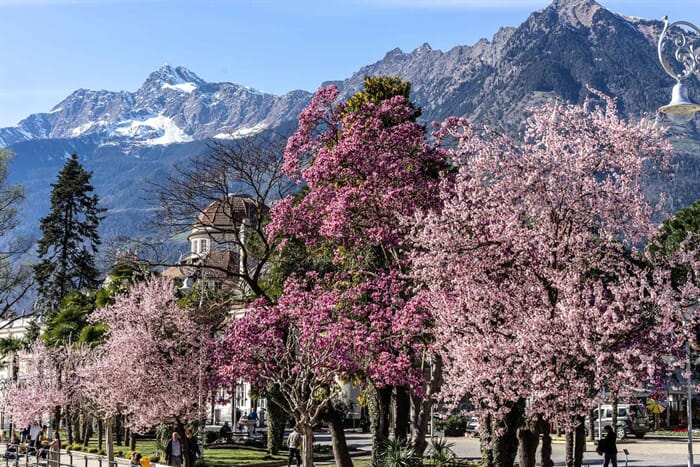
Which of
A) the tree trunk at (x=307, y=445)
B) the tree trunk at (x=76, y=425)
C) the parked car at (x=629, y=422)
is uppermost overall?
the tree trunk at (x=307, y=445)

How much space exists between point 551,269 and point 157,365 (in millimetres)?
16211

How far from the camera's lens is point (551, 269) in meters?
22.2

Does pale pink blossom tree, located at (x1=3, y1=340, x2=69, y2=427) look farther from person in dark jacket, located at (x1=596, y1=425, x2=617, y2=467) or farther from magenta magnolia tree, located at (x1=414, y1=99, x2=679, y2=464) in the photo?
magenta magnolia tree, located at (x1=414, y1=99, x2=679, y2=464)

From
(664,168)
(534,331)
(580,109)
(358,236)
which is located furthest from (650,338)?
(358,236)

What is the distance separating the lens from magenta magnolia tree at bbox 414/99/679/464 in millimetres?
20812

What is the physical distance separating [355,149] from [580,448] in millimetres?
10990

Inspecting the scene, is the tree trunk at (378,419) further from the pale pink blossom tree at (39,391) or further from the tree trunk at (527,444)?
the pale pink blossom tree at (39,391)

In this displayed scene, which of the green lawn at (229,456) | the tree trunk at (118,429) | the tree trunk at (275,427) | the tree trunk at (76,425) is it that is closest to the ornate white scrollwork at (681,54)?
the green lawn at (229,456)

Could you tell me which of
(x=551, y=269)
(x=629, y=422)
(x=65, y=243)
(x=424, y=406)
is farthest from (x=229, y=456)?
(x=65, y=243)

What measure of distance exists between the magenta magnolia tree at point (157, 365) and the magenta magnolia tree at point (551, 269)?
37.8 ft

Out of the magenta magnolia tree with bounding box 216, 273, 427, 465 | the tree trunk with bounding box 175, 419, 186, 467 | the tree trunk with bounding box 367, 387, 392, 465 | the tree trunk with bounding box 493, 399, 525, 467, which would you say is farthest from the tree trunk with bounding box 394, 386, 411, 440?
the tree trunk with bounding box 175, 419, 186, 467

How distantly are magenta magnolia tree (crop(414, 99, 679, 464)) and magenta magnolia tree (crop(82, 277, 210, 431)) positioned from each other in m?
11.5

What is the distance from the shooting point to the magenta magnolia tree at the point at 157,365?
32.4 metres

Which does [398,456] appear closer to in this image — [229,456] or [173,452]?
[173,452]
